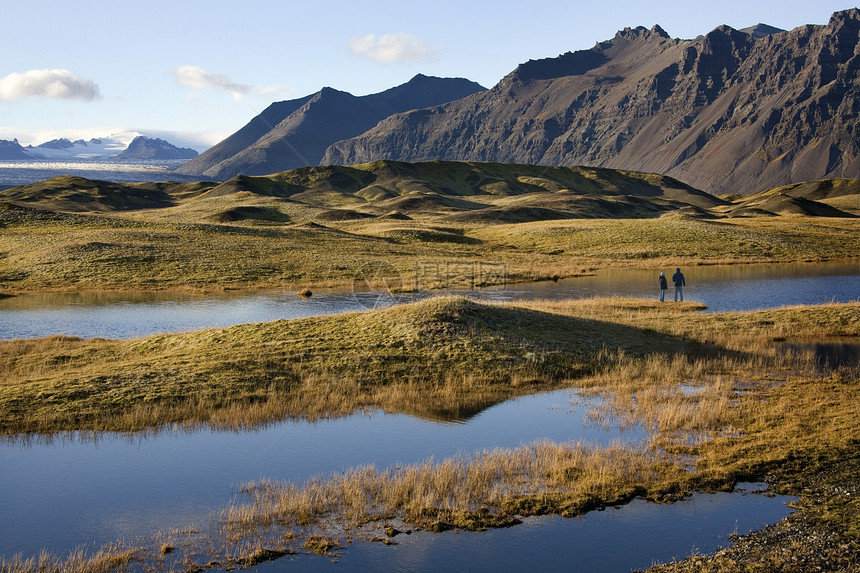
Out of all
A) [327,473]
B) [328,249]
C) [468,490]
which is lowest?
[327,473]

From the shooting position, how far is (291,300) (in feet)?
189

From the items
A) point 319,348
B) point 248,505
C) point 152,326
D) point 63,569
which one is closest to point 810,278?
point 319,348

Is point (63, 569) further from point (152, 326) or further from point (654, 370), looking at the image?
point (152, 326)

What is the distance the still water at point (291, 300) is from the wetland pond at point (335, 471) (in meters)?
21.2

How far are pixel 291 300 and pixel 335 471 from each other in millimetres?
38539

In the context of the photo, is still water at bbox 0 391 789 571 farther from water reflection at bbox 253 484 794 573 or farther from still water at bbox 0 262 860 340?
still water at bbox 0 262 860 340

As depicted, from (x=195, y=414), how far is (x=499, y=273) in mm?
50759

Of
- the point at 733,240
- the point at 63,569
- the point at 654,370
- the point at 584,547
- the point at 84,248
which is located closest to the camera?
the point at 63,569

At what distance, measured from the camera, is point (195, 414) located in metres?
25.7

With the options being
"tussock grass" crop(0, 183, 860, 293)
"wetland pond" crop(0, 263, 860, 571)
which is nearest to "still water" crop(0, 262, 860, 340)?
"tussock grass" crop(0, 183, 860, 293)

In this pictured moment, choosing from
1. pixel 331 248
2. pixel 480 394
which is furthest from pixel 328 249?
pixel 480 394

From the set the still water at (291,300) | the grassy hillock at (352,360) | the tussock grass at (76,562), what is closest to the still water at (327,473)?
the tussock grass at (76,562)

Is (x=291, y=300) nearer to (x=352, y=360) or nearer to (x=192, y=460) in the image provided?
(x=352, y=360)

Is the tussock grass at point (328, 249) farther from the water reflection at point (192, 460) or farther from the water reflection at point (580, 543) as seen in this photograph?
the water reflection at point (580, 543)
